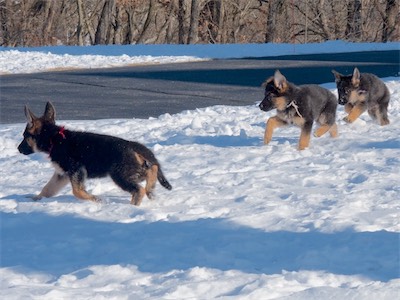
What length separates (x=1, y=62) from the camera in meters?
25.3

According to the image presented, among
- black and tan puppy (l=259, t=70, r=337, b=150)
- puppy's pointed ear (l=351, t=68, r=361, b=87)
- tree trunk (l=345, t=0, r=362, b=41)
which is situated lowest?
black and tan puppy (l=259, t=70, r=337, b=150)

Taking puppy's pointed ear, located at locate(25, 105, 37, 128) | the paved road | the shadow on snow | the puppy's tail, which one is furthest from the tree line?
the shadow on snow

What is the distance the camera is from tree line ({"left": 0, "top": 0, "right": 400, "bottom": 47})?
158 ft

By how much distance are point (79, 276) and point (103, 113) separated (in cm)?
937

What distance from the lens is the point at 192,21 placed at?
46.0m

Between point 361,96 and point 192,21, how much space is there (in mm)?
33815

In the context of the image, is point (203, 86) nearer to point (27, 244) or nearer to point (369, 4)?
point (27, 244)

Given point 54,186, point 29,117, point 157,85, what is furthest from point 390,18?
point 54,186

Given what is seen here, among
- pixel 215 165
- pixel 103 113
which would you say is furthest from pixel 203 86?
pixel 215 165

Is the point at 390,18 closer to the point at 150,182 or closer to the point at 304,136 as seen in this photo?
the point at 304,136

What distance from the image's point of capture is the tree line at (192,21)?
158 feet

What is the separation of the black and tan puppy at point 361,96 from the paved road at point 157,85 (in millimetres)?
3764

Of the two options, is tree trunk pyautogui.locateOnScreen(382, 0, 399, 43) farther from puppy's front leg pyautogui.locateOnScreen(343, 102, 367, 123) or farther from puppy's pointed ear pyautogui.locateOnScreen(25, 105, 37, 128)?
puppy's pointed ear pyautogui.locateOnScreen(25, 105, 37, 128)

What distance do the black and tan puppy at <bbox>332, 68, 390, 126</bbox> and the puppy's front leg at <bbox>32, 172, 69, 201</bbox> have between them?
Answer: 4.98 metres
